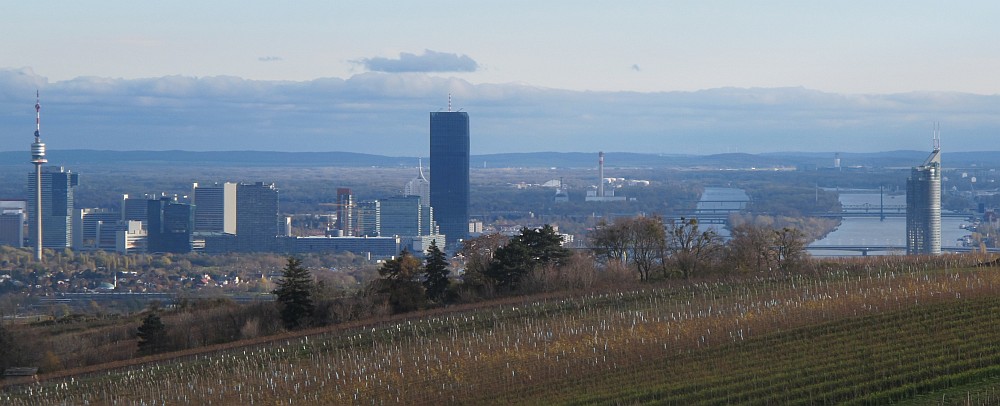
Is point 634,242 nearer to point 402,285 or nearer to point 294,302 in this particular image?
point 402,285

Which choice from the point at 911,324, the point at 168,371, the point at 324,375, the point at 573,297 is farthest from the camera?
the point at 573,297

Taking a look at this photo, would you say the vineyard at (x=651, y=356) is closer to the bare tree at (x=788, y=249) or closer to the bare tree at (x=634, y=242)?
the bare tree at (x=788, y=249)

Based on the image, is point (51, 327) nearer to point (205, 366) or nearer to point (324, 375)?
point (205, 366)

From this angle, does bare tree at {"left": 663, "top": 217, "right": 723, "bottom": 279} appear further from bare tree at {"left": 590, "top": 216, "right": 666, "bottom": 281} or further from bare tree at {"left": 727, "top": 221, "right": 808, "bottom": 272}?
bare tree at {"left": 727, "top": 221, "right": 808, "bottom": 272}

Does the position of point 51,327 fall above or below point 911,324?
below

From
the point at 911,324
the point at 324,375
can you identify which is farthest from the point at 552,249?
the point at 911,324

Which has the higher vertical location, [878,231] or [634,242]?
[634,242]

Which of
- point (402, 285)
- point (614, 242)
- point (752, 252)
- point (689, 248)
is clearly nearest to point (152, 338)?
point (402, 285)
